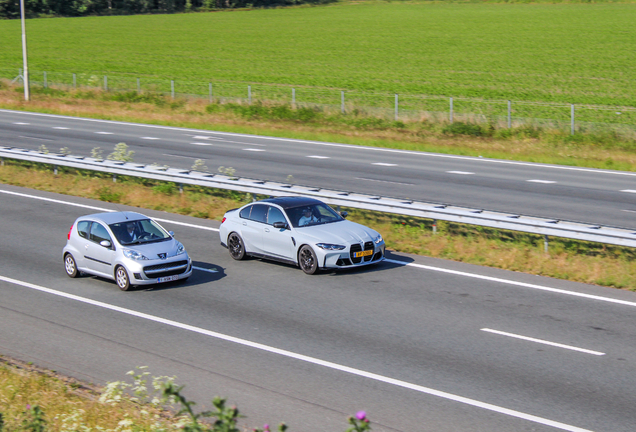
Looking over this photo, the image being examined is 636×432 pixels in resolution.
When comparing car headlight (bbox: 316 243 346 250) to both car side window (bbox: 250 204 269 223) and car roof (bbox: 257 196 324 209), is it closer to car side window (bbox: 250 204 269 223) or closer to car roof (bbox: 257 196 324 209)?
car roof (bbox: 257 196 324 209)

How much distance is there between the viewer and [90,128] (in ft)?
127

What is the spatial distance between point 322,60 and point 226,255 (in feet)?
173

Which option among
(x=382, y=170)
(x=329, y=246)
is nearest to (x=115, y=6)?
(x=382, y=170)

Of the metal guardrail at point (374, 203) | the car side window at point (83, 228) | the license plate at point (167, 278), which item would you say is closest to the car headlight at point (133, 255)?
the license plate at point (167, 278)

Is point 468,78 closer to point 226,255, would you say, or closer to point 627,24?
point 627,24

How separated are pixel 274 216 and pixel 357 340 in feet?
17.5

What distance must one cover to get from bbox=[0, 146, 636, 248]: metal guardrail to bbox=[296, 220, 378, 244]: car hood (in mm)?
2451

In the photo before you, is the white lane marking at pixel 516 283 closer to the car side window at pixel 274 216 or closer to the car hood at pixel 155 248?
the car side window at pixel 274 216

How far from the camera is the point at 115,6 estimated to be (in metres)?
127

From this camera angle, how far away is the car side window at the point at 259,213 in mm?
16203

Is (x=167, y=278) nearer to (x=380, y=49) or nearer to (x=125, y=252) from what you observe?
(x=125, y=252)

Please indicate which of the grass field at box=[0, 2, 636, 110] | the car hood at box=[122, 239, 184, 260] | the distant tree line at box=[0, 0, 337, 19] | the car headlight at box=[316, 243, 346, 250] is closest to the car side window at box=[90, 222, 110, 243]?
the car hood at box=[122, 239, 184, 260]

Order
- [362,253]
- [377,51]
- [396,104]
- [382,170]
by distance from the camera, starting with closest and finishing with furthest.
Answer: [362,253] < [382,170] < [396,104] < [377,51]

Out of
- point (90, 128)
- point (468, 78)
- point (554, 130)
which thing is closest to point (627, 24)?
point (468, 78)
